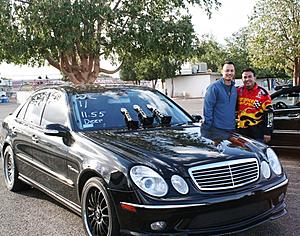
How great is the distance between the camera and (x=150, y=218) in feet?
10.7

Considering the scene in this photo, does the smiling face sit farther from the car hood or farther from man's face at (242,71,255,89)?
the car hood

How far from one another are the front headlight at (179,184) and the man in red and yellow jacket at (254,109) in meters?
2.46

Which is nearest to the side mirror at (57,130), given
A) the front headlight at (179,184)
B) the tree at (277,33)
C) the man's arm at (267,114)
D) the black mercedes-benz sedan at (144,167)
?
the black mercedes-benz sedan at (144,167)

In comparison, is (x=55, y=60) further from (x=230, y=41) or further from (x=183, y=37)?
(x=230, y=41)

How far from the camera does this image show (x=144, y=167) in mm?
3404

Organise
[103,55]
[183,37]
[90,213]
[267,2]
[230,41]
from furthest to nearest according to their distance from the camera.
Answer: [230,41] < [267,2] < [103,55] < [183,37] < [90,213]

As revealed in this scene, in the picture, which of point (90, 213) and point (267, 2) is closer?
point (90, 213)

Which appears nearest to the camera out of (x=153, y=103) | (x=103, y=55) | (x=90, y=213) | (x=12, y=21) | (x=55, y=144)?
(x=90, y=213)

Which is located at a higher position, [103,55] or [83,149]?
[103,55]

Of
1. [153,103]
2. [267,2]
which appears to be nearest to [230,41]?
[267,2]

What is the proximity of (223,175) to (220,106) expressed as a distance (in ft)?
6.73

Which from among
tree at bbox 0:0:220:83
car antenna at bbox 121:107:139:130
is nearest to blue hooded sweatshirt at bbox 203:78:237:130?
car antenna at bbox 121:107:139:130

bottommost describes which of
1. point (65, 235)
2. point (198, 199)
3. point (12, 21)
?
point (65, 235)

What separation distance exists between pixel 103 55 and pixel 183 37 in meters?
2.55
